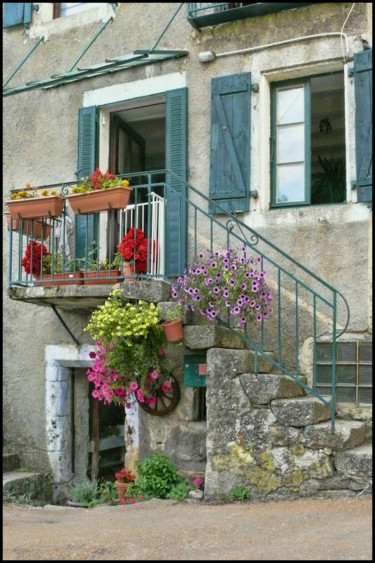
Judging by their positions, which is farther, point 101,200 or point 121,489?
point 121,489

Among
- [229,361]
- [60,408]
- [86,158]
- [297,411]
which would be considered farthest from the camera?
[86,158]

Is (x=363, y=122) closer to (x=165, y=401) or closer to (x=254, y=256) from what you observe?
(x=254, y=256)

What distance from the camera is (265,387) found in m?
5.67

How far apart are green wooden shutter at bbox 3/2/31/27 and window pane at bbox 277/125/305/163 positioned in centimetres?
395

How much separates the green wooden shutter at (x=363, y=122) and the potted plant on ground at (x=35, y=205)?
2979mm

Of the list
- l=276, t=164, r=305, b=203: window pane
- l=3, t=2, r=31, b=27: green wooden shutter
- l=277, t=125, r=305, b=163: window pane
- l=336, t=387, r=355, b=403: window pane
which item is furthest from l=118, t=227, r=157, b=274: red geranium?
l=3, t=2, r=31, b=27: green wooden shutter

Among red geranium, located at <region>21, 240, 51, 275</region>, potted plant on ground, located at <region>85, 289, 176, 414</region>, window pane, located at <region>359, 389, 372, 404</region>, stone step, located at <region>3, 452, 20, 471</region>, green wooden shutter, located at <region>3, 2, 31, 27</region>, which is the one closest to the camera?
potted plant on ground, located at <region>85, 289, 176, 414</region>

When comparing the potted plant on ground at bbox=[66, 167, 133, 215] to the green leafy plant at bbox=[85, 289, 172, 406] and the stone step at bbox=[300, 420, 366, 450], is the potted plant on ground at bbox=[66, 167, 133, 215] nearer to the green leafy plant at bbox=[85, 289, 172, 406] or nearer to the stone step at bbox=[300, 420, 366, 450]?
the green leafy plant at bbox=[85, 289, 172, 406]

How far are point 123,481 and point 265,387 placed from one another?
6.65 ft

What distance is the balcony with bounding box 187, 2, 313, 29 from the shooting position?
22.9 feet

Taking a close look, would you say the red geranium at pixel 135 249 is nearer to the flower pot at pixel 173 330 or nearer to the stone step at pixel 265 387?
the flower pot at pixel 173 330

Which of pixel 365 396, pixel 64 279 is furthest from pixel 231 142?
pixel 365 396

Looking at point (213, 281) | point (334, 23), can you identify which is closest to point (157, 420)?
point (213, 281)

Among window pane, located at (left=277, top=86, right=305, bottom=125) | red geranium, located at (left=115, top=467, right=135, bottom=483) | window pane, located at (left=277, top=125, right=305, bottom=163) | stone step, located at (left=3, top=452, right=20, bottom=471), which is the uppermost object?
window pane, located at (left=277, top=86, right=305, bottom=125)
